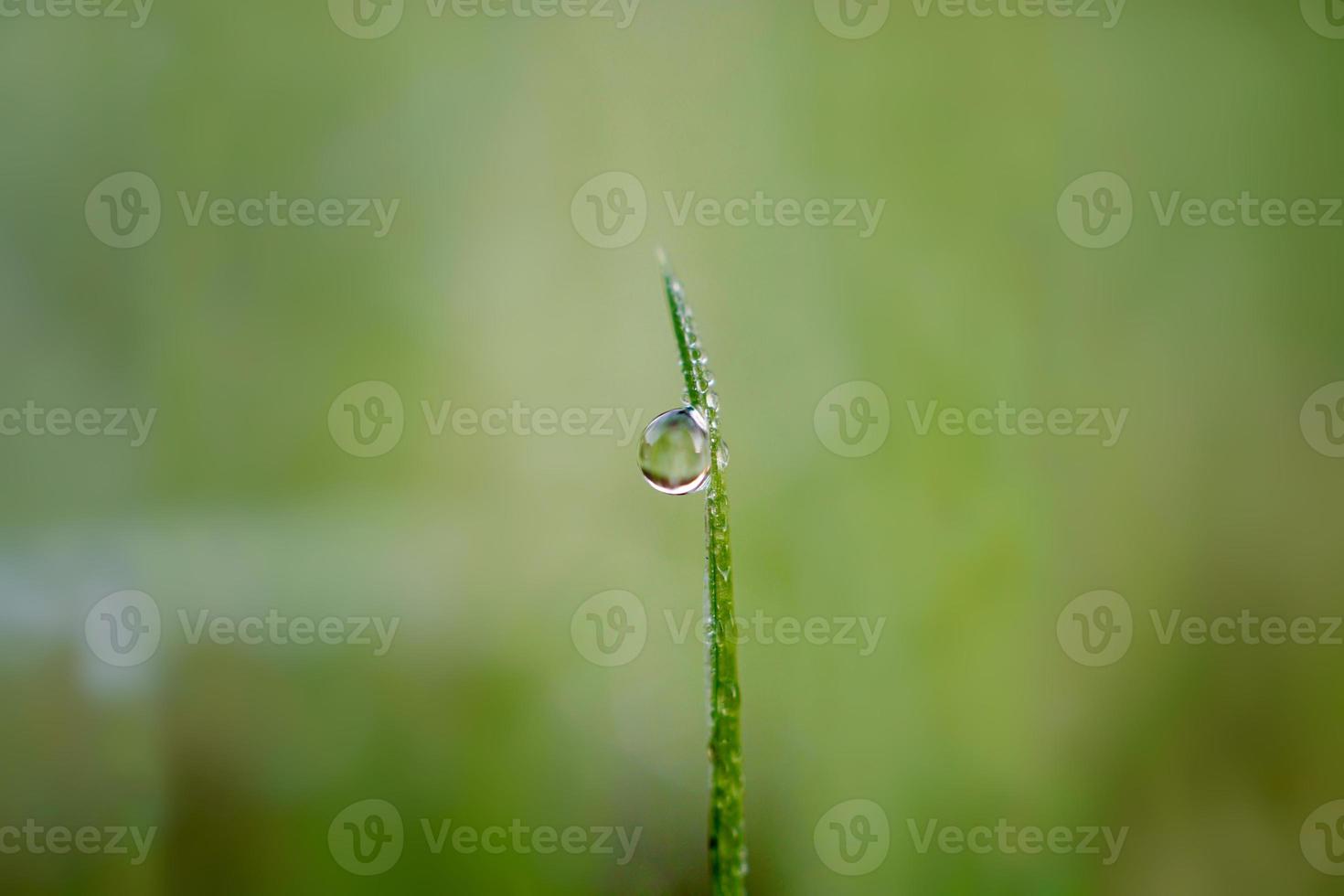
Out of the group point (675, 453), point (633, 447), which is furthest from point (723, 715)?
point (633, 447)

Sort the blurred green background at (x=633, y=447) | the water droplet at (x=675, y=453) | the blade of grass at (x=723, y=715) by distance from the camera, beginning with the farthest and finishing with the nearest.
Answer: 1. the blurred green background at (x=633, y=447)
2. the water droplet at (x=675, y=453)
3. the blade of grass at (x=723, y=715)

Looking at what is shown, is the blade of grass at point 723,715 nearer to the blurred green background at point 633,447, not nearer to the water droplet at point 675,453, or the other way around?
the water droplet at point 675,453

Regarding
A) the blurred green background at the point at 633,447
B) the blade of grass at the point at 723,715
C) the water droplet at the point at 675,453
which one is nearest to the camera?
the blade of grass at the point at 723,715

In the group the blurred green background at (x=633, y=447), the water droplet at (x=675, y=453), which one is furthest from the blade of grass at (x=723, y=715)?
the blurred green background at (x=633, y=447)

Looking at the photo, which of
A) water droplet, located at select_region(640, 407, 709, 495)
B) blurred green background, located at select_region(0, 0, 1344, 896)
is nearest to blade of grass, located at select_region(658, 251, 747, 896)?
water droplet, located at select_region(640, 407, 709, 495)

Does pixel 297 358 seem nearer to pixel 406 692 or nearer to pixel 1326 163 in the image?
pixel 406 692

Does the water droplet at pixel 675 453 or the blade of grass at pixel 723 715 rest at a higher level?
the water droplet at pixel 675 453
